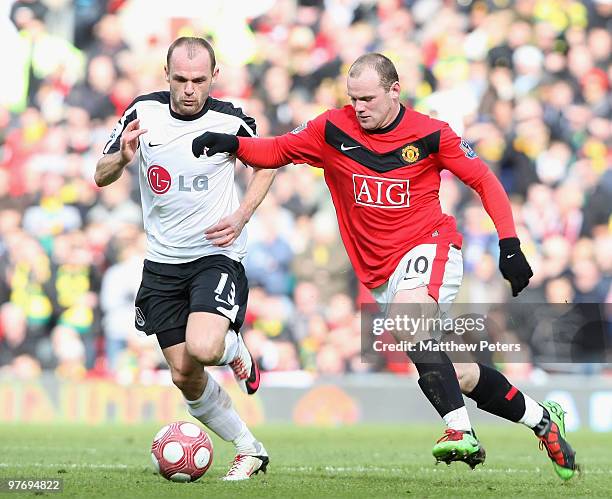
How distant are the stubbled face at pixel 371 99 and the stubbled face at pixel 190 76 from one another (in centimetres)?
96

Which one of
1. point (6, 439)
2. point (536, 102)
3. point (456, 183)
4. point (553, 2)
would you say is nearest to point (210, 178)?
point (6, 439)

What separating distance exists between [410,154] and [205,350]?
5.52 ft

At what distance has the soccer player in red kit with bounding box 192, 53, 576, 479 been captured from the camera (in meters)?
7.13

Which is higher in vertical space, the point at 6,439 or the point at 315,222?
the point at 315,222

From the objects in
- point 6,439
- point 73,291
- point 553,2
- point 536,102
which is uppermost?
point 553,2

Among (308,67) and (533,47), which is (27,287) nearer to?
(308,67)

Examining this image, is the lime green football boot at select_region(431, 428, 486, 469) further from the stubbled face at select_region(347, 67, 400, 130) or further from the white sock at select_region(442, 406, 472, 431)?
the stubbled face at select_region(347, 67, 400, 130)

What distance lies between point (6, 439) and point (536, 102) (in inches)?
309

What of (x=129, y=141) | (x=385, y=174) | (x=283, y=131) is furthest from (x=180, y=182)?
(x=283, y=131)

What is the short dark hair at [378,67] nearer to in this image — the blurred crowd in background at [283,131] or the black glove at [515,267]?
the black glove at [515,267]

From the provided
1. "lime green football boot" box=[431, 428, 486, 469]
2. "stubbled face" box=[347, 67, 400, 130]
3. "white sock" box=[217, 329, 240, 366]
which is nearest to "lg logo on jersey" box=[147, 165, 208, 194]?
"white sock" box=[217, 329, 240, 366]

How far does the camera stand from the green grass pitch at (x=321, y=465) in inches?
264

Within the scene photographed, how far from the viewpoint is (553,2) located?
1620 centimetres

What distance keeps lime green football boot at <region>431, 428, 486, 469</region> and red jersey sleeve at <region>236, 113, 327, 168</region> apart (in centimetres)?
193
